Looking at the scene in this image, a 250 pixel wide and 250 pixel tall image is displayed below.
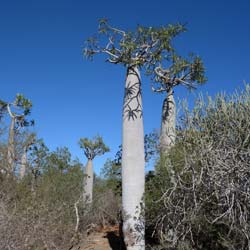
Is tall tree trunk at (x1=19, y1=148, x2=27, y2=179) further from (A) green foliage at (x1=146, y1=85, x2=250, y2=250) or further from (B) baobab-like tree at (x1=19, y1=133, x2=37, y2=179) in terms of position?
(A) green foliage at (x1=146, y1=85, x2=250, y2=250)

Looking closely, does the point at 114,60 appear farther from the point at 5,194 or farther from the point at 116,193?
the point at 116,193

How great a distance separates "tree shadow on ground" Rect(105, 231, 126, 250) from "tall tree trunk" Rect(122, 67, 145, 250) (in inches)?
25.8

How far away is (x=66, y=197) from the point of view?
1094 cm

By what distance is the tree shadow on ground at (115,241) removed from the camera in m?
8.14

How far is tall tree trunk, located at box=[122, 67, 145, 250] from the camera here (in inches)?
295

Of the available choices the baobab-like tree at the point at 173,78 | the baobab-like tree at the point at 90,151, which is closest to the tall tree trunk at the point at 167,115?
the baobab-like tree at the point at 173,78

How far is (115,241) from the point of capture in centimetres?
877

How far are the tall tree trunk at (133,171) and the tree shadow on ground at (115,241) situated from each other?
2.15 feet

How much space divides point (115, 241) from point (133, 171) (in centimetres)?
199

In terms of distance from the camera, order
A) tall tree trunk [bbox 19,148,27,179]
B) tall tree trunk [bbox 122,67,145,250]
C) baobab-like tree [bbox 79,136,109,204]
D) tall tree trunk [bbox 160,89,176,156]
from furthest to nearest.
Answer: baobab-like tree [bbox 79,136,109,204], tall tree trunk [bbox 19,148,27,179], tall tree trunk [bbox 160,89,176,156], tall tree trunk [bbox 122,67,145,250]

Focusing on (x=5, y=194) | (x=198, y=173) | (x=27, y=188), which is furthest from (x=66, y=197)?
(x=198, y=173)

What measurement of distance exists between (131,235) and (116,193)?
572 centimetres

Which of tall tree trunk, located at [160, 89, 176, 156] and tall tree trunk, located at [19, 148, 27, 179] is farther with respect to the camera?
tall tree trunk, located at [19, 148, 27, 179]

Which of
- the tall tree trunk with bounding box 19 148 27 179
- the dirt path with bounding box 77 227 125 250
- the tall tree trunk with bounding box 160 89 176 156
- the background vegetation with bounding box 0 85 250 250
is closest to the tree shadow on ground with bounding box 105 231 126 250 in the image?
the dirt path with bounding box 77 227 125 250
